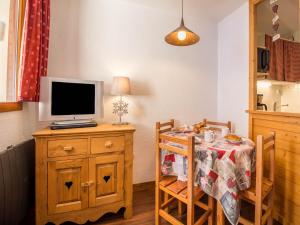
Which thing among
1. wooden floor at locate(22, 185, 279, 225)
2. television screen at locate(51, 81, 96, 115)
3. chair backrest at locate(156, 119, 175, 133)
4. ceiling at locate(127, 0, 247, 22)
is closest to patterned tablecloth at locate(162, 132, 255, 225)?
chair backrest at locate(156, 119, 175, 133)

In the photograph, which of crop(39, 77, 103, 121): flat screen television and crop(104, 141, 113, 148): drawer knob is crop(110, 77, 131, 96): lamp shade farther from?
crop(104, 141, 113, 148): drawer knob

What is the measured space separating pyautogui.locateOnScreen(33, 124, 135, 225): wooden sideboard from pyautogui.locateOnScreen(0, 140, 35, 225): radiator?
0.14m

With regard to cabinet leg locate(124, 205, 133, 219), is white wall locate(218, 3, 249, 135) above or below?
above

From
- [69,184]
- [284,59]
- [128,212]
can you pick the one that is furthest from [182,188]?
[284,59]

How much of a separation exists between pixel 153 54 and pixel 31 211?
2334 millimetres

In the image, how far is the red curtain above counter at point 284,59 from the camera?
187 cm

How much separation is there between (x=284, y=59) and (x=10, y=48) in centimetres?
284

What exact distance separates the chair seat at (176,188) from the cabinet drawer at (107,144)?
0.53 meters

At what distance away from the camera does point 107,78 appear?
2.24m

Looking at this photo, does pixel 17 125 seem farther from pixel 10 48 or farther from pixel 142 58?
pixel 142 58

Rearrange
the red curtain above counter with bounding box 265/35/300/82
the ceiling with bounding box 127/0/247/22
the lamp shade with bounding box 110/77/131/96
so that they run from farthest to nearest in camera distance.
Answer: the ceiling with bounding box 127/0/247/22, the lamp shade with bounding box 110/77/131/96, the red curtain above counter with bounding box 265/35/300/82

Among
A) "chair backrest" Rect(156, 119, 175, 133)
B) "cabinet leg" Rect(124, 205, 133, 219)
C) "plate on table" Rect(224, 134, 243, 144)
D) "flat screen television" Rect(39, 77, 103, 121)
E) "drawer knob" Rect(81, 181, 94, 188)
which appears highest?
"flat screen television" Rect(39, 77, 103, 121)

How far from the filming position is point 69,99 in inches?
71.0

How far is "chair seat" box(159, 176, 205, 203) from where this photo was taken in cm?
139
